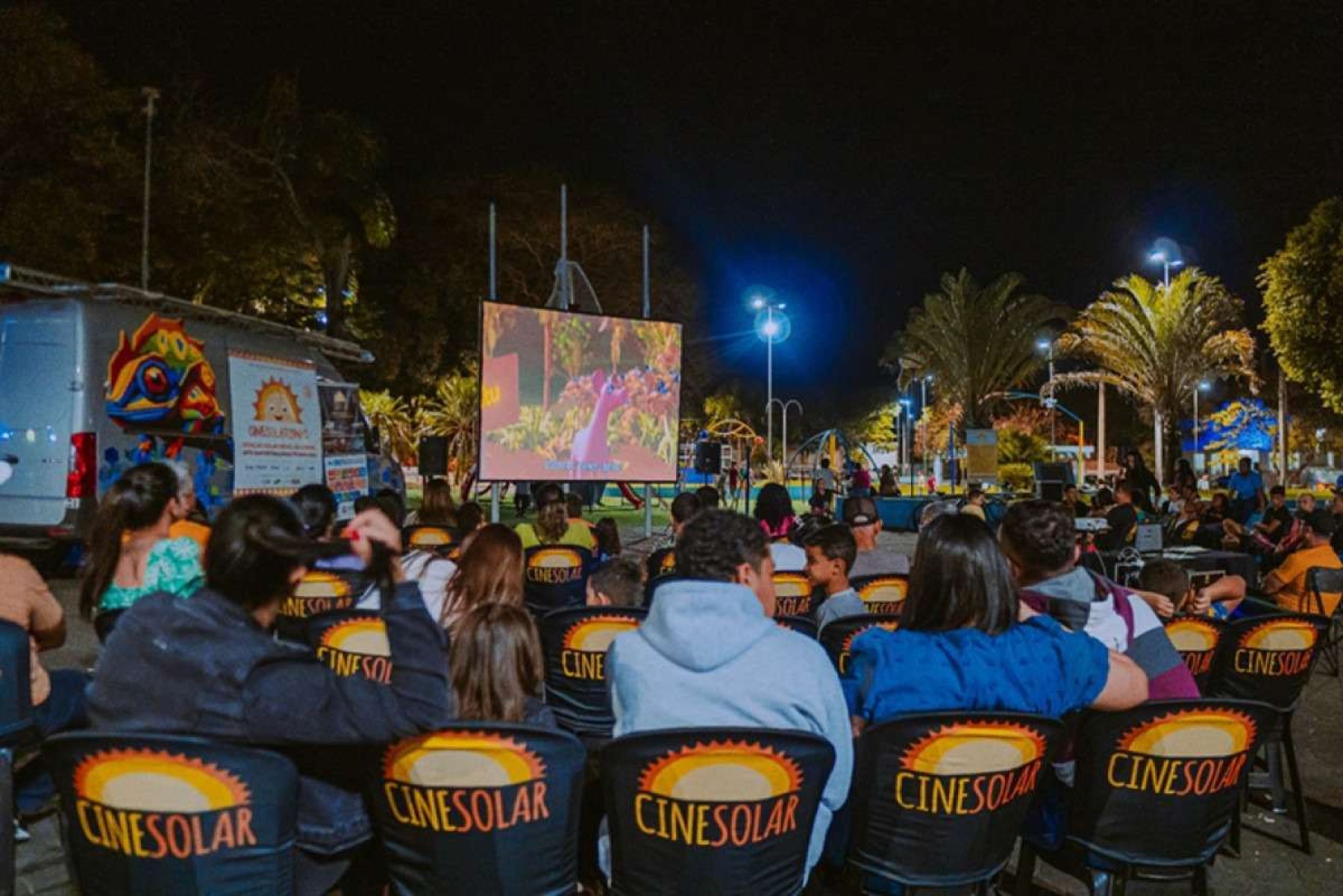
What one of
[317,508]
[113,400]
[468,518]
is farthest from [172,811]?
[113,400]

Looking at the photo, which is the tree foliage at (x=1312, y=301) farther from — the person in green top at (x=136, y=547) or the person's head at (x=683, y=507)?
the person in green top at (x=136, y=547)

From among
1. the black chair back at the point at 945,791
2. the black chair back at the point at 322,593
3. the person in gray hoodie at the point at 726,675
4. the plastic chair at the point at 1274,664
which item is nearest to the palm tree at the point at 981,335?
the plastic chair at the point at 1274,664

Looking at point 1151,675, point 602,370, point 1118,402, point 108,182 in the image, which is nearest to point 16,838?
point 1151,675

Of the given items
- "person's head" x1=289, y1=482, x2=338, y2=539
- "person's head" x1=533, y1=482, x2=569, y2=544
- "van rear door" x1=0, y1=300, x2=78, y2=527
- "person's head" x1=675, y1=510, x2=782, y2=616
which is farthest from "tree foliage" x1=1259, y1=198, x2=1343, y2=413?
"person's head" x1=675, y1=510, x2=782, y2=616

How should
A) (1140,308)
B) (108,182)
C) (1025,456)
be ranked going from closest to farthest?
(108,182), (1140,308), (1025,456)

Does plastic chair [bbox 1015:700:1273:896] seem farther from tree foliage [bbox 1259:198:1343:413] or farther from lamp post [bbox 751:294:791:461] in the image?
lamp post [bbox 751:294:791:461]

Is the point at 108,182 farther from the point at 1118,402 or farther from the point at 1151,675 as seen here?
the point at 1118,402

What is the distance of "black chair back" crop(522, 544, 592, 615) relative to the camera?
287 inches

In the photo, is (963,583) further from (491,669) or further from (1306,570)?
(1306,570)

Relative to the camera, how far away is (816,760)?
258 cm

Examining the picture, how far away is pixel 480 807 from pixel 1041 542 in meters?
2.01

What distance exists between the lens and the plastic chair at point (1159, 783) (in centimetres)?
297

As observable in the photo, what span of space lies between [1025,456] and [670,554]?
37116mm

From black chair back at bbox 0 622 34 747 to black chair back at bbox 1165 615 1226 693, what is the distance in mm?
4689
